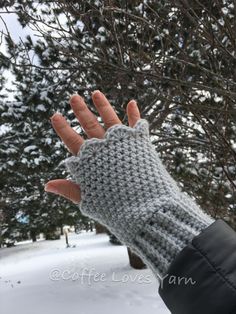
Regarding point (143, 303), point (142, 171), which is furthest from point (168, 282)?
point (143, 303)

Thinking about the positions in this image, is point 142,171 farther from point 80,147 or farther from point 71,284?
point 71,284

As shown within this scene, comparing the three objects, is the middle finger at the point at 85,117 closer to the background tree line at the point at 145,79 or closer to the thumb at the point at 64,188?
the thumb at the point at 64,188

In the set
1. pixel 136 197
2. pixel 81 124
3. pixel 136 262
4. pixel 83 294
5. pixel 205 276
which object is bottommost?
pixel 136 262

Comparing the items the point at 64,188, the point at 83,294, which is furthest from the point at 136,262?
the point at 64,188

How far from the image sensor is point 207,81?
3762 mm

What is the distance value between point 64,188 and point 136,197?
23 centimetres

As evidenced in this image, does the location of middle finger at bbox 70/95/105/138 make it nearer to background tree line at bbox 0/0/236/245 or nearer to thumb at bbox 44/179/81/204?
thumb at bbox 44/179/81/204

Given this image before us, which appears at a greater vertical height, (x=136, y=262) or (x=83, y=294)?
(x=83, y=294)

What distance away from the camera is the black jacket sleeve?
88 centimetres

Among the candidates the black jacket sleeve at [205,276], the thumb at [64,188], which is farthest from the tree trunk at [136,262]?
the black jacket sleeve at [205,276]

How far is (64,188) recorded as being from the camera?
1206 millimetres

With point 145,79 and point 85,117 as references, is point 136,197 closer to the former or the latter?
point 85,117

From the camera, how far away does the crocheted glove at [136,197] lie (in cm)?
108

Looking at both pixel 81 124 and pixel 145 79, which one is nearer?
pixel 81 124
